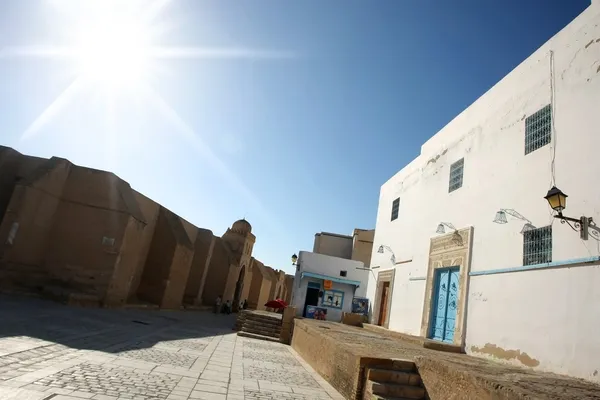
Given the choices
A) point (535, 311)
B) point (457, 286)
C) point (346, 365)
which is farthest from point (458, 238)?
point (346, 365)

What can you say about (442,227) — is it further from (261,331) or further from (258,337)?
(261,331)

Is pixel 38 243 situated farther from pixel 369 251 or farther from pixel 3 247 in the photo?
pixel 369 251

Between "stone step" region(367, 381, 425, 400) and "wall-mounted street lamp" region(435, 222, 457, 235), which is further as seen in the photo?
"wall-mounted street lamp" region(435, 222, 457, 235)

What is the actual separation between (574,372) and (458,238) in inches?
174

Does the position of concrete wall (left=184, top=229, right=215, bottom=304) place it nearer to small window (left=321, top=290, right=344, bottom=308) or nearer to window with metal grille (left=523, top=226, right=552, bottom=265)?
small window (left=321, top=290, right=344, bottom=308)

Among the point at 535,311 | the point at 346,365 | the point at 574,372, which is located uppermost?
the point at 535,311

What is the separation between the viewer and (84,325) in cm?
962

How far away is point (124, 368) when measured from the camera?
5.68 metres

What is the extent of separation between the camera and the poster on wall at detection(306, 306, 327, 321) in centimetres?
1936

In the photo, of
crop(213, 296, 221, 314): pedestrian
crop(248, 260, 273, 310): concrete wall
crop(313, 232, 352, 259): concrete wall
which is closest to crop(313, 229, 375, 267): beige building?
crop(313, 232, 352, 259): concrete wall

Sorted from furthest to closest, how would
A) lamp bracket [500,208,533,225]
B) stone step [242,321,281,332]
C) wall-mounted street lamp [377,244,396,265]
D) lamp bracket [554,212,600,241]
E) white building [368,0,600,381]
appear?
stone step [242,321,281,332] < wall-mounted street lamp [377,244,396,265] < lamp bracket [500,208,533,225] < white building [368,0,600,381] < lamp bracket [554,212,600,241]

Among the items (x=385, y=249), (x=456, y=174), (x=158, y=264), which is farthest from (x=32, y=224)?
(x=456, y=174)

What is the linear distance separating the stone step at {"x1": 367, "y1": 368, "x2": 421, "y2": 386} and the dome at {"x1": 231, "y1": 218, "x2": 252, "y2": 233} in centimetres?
2715

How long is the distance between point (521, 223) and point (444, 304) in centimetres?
350
